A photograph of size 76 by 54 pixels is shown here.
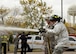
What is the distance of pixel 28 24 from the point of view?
36.5 metres

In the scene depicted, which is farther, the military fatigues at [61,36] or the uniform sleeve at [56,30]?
the military fatigues at [61,36]

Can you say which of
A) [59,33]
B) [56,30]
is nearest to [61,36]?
[59,33]

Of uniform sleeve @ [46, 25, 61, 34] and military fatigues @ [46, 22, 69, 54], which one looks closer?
uniform sleeve @ [46, 25, 61, 34]

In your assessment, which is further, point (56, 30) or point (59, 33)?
point (59, 33)

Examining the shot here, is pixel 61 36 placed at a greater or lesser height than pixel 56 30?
lesser

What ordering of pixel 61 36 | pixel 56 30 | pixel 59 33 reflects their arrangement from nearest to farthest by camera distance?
1. pixel 56 30
2. pixel 59 33
3. pixel 61 36

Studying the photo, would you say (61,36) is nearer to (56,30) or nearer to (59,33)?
(59,33)

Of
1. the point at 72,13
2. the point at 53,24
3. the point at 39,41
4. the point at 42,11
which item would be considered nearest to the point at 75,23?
the point at 72,13

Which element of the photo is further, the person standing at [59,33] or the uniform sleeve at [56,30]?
the person standing at [59,33]

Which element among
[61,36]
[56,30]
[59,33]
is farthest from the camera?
[61,36]

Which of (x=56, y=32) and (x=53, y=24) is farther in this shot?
(x=53, y=24)

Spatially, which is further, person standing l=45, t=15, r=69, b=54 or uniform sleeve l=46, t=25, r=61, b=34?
person standing l=45, t=15, r=69, b=54

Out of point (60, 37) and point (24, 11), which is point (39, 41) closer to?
point (24, 11)

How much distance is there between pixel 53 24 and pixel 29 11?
30.5 metres
